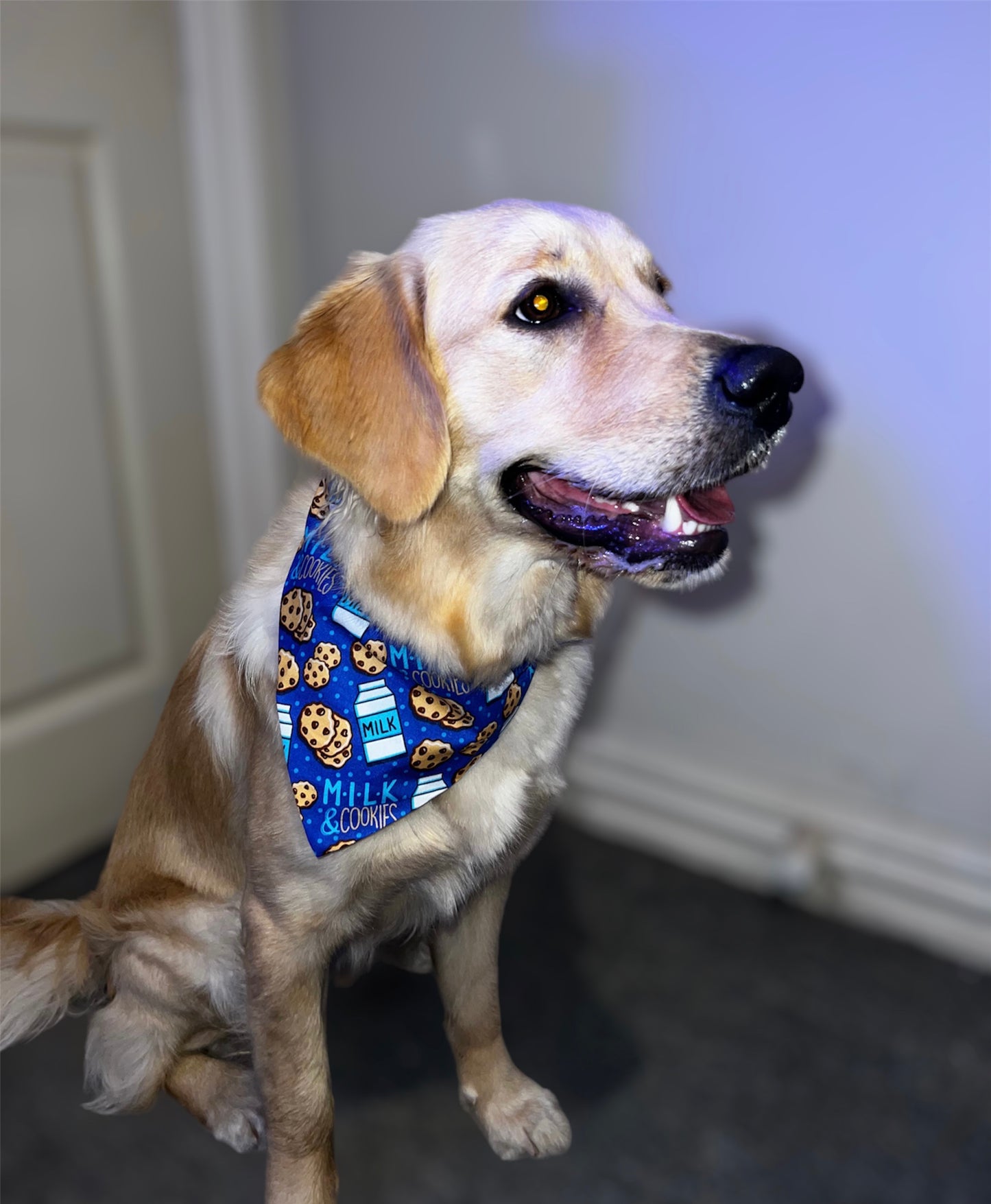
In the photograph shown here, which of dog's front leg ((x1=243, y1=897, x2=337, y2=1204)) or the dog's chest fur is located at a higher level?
the dog's chest fur

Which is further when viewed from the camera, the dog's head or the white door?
the white door

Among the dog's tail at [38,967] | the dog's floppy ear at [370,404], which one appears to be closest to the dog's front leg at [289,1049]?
the dog's tail at [38,967]

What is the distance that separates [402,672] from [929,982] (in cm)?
111

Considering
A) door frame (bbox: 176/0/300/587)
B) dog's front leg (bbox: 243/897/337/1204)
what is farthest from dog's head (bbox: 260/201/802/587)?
door frame (bbox: 176/0/300/587)

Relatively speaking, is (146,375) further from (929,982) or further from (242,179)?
(929,982)

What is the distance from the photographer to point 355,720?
3.10ft

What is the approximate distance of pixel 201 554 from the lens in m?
1.96

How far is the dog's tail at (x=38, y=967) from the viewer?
107cm

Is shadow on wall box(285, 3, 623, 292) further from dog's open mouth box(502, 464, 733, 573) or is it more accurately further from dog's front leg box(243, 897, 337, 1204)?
dog's front leg box(243, 897, 337, 1204)

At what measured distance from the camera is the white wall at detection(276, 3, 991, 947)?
138 cm

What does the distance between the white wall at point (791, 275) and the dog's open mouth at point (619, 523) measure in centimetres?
67

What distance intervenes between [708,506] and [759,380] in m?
0.15

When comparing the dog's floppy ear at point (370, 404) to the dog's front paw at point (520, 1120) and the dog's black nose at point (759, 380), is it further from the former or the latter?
the dog's front paw at point (520, 1120)

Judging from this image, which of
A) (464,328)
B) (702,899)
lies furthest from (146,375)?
(702,899)
